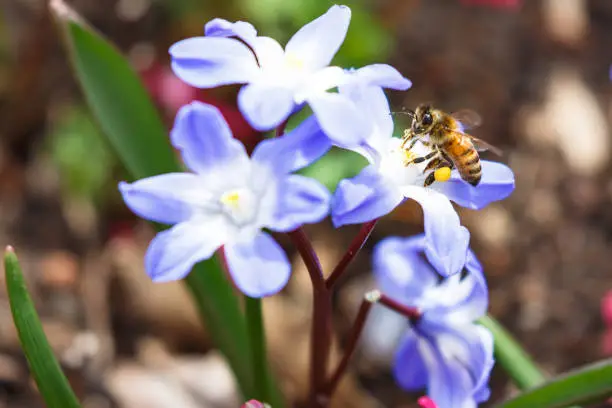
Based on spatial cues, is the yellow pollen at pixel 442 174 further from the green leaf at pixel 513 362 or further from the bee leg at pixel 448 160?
the green leaf at pixel 513 362

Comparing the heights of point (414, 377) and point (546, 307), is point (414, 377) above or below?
above

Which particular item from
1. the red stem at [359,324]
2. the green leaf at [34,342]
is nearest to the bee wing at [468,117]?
the red stem at [359,324]

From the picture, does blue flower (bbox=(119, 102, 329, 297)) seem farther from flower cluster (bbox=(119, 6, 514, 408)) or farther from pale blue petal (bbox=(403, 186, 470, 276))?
pale blue petal (bbox=(403, 186, 470, 276))

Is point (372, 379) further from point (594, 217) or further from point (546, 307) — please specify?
point (594, 217)

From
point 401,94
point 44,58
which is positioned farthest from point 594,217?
point 44,58

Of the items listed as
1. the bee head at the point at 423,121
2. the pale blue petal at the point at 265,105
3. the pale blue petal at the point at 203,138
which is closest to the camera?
the pale blue petal at the point at 265,105
